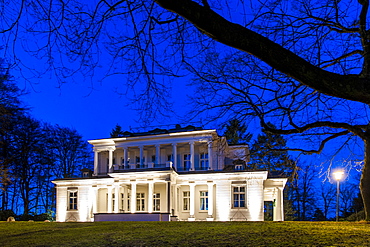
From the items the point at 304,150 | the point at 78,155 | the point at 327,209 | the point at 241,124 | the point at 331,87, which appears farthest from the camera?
the point at 327,209

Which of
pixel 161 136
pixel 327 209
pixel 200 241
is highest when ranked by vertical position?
pixel 161 136

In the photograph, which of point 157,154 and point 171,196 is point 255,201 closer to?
point 171,196

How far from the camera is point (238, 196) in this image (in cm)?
3016

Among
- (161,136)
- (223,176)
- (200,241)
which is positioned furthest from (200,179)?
(200,241)

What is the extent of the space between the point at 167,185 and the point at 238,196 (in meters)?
6.23

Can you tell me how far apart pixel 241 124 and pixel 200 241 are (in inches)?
135

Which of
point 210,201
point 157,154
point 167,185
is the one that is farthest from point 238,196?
point 157,154

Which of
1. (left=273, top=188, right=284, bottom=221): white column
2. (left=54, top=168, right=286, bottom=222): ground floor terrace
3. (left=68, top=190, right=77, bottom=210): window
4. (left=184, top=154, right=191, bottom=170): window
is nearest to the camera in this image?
(left=273, top=188, right=284, bottom=221): white column

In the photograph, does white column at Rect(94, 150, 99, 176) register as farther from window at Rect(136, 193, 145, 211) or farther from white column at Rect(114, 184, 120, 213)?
white column at Rect(114, 184, 120, 213)

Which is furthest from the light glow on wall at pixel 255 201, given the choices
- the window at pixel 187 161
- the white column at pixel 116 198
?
the white column at pixel 116 198

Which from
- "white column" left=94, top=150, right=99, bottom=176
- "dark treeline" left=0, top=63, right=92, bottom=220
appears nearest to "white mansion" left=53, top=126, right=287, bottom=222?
"white column" left=94, top=150, right=99, bottom=176

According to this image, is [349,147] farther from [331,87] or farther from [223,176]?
[223,176]

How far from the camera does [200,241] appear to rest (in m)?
8.63

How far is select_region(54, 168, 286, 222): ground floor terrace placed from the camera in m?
29.5
